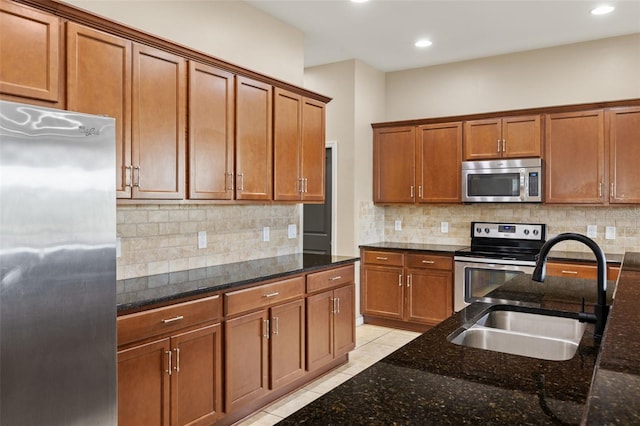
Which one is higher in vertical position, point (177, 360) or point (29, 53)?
point (29, 53)

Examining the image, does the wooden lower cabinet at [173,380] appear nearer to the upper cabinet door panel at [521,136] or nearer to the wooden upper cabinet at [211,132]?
the wooden upper cabinet at [211,132]

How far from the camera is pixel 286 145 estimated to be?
3684mm

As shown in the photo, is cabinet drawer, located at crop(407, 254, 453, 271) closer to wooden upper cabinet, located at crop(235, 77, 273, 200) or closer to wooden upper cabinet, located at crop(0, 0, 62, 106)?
wooden upper cabinet, located at crop(235, 77, 273, 200)

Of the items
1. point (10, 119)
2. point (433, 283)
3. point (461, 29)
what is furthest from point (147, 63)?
point (433, 283)

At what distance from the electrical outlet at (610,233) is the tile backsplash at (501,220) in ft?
0.08

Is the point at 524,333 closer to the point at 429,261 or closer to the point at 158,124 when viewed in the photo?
the point at 158,124

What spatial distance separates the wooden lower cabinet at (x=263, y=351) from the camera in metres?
2.79

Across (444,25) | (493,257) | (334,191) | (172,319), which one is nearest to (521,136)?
(493,257)

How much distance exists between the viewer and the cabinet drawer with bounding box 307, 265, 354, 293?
3.47 m

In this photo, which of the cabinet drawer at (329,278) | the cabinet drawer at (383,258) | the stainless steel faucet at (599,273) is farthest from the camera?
the cabinet drawer at (383,258)

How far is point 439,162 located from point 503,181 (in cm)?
72

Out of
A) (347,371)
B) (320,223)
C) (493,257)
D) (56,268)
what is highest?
(320,223)

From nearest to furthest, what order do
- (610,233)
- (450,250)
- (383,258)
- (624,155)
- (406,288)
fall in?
(624,155) → (610,233) → (450,250) → (406,288) → (383,258)

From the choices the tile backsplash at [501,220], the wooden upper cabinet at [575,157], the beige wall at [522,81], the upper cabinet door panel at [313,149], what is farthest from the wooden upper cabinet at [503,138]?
the upper cabinet door panel at [313,149]
